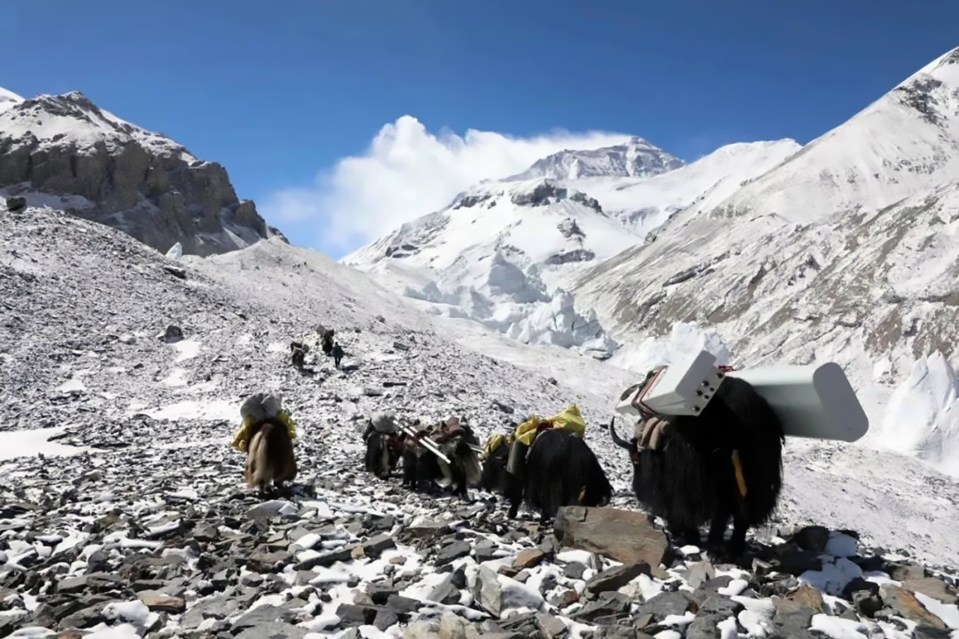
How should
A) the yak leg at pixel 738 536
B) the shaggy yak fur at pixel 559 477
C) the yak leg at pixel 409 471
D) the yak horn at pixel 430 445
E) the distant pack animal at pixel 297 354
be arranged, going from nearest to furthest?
the yak leg at pixel 738 536 < the shaggy yak fur at pixel 559 477 < the yak horn at pixel 430 445 < the yak leg at pixel 409 471 < the distant pack animal at pixel 297 354

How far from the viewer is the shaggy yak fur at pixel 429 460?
804cm

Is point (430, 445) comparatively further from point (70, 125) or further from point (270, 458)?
point (70, 125)

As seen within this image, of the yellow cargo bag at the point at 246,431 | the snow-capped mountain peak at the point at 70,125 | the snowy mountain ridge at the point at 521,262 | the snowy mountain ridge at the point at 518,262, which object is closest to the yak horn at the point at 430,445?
Answer: the yellow cargo bag at the point at 246,431

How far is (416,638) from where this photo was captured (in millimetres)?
3396

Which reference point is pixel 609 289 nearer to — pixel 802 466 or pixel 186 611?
pixel 802 466

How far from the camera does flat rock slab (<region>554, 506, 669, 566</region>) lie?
4.51m

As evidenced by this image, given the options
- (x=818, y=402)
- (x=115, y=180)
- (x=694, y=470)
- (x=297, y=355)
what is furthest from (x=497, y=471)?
(x=115, y=180)

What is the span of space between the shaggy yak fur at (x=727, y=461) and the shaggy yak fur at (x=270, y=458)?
12.8ft

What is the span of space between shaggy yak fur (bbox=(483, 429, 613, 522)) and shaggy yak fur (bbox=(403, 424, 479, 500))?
1.68 meters

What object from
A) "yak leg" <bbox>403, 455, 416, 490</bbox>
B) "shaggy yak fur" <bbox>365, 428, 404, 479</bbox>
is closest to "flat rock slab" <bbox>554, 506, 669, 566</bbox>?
"yak leg" <bbox>403, 455, 416, 490</bbox>

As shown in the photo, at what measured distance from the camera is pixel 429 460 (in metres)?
8.27

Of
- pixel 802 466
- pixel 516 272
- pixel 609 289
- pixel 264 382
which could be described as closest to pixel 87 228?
pixel 264 382

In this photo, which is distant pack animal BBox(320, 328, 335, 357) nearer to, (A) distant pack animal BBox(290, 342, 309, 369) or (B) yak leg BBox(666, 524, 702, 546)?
(A) distant pack animal BBox(290, 342, 309, 369)

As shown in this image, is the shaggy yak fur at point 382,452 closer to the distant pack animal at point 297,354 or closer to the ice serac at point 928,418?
the distant pack animal at point 297,354
